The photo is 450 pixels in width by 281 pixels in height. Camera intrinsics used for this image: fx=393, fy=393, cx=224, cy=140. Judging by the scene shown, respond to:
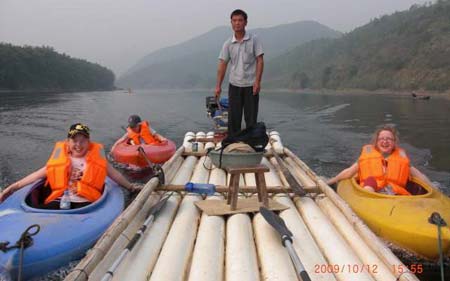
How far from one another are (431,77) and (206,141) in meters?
50.3

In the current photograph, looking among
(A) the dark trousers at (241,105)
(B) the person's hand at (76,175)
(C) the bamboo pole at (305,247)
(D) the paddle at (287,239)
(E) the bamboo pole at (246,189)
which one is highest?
(A) the dark trousers at (241,105)

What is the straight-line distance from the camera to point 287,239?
3398 mm

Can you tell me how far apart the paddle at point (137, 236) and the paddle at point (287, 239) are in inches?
46.6

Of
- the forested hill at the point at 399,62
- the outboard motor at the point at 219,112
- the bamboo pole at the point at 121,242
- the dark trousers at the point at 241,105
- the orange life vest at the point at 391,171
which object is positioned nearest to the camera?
the bamboo pole at the point at 121,242

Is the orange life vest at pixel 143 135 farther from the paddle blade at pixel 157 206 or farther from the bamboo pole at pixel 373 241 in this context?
the bamboo pole at pixel 373 241

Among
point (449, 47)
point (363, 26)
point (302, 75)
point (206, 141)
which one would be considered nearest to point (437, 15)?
point (449, 47)

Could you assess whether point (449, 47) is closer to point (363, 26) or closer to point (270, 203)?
point (270, 203)

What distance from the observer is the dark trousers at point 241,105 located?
23.6 feet

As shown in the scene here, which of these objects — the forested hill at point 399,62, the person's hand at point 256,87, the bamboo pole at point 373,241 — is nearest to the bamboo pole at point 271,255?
the bamboo pole at point 373,241

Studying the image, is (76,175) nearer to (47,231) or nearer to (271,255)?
(47,231)

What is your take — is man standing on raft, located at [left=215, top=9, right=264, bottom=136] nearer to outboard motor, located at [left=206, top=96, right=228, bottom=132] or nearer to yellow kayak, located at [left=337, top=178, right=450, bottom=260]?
yellow kayak, located at [left=337, top=178, right=450, bottom=260]

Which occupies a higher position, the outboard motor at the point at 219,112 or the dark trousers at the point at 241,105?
the dark trousers at the point at 241,105

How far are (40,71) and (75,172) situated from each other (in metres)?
88.9

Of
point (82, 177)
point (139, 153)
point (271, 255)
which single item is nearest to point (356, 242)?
point (271, 255)
